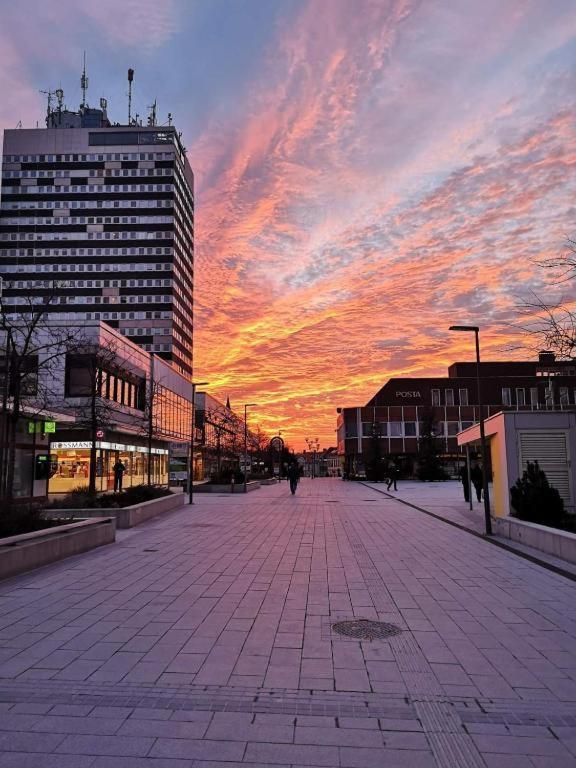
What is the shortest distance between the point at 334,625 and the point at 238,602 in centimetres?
174

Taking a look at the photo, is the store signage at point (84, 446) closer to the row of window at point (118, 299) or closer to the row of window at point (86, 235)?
the row of window at point (118, 299)

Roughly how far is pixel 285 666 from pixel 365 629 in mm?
1611

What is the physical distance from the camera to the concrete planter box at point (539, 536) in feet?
37.5

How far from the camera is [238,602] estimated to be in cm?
844

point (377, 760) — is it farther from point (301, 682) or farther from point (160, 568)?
point (160, 568)

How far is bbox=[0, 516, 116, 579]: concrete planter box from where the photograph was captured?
1027cm

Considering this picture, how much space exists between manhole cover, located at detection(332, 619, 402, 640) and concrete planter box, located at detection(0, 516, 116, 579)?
6.03m

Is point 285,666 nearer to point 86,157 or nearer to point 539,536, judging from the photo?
point 539,536

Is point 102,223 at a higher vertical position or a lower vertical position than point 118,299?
higher

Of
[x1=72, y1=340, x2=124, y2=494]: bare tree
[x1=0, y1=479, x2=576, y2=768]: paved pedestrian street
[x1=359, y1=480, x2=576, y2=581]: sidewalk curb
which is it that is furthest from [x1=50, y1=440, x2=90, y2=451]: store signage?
[x1=0, y1=479, x2=576, y2=768]: paved pedestrian street

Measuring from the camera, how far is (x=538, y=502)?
1448 centimetres

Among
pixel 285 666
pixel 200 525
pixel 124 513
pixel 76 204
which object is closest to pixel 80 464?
pixel 124 513

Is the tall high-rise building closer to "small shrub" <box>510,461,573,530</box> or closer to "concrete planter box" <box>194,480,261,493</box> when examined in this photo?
"concrete planter box" <box>194,480,261,493</box>

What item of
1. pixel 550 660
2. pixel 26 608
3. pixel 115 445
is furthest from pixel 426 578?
pixel 115 445
